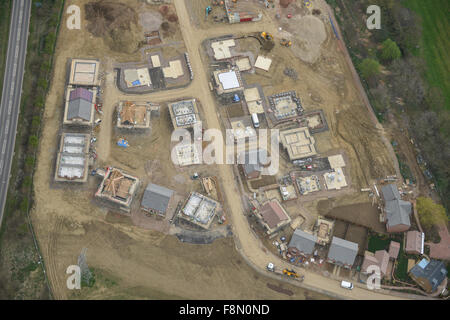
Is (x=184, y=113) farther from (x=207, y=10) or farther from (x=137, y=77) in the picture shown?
(x=207, y=10)

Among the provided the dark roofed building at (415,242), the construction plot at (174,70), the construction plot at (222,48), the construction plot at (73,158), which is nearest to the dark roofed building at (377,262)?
the dark roofed building at (415,242)

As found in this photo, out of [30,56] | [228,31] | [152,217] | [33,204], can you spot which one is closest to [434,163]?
[228,31]

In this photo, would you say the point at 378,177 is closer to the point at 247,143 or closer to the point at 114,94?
the point at 247,143

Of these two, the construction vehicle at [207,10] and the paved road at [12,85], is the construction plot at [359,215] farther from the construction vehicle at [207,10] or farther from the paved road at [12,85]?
the paved road at [12,85]

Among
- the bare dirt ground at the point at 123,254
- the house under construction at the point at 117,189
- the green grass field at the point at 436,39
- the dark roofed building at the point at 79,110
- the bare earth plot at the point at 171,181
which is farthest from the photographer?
the green grass field at the point at 436,39

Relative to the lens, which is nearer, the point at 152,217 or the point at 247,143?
the point at 152,217

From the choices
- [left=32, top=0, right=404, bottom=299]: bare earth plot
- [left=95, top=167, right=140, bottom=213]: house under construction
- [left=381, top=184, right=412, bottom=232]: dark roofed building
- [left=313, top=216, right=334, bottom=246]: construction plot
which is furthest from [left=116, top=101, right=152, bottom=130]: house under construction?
[left=381, top=184, right=412, bottom=232]: dark roofed building
